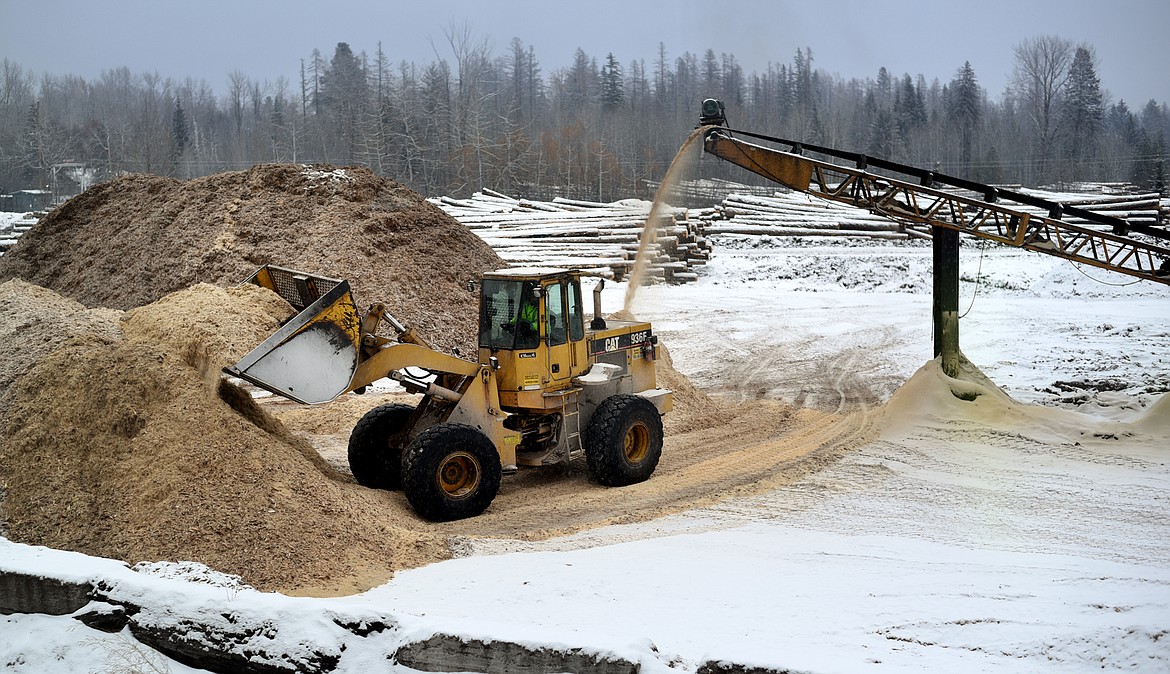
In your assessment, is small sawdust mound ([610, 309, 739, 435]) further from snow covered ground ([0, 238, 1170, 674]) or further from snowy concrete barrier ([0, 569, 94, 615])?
snowy concrete barrier ([0, 569, 94, 615])

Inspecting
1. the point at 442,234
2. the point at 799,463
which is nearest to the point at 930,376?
the point at 799,463

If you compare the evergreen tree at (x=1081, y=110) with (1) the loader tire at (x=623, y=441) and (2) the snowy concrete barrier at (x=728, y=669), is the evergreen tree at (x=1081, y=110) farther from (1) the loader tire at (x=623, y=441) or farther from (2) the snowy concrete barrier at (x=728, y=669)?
(2) the snowy concrete barrier at (x=728, y=669)

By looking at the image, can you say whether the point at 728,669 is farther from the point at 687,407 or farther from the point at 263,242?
the point at 263,242

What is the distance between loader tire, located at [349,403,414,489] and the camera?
35.1 feet

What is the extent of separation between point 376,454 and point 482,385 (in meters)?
1.43

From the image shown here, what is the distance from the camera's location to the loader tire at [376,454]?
1069 centimetres

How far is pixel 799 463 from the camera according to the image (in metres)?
11.8

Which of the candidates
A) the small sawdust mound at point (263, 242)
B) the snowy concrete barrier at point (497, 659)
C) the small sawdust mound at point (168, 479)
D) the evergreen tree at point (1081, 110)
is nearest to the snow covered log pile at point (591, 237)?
the small sawdust mound at point (263, 242)

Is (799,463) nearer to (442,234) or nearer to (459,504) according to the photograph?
(459,504)

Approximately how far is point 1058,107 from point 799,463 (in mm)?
38474

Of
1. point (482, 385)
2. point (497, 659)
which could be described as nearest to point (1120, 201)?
point (482, 385)

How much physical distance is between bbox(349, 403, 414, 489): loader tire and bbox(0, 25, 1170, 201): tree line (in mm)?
12791

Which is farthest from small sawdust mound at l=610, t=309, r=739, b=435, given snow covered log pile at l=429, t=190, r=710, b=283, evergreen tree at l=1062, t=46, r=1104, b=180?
evergreen tree at l=1062, t=46, r=1104, b=180

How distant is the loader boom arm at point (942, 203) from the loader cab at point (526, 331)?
4.18 meters
